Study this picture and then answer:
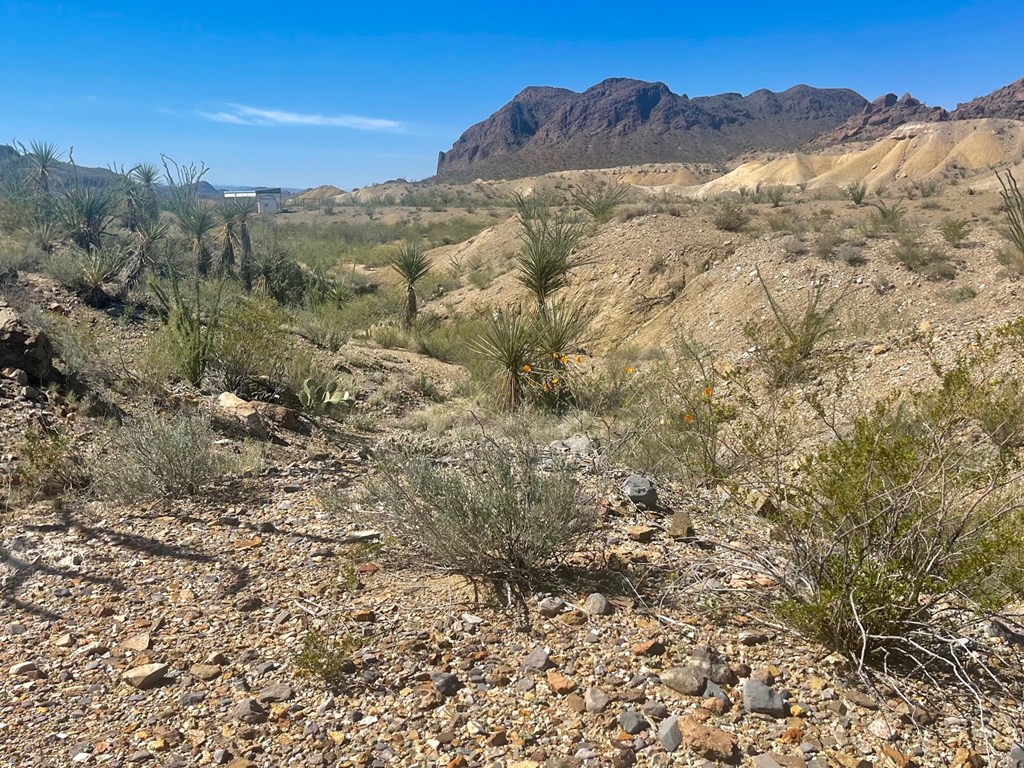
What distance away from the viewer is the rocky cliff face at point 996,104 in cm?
7725

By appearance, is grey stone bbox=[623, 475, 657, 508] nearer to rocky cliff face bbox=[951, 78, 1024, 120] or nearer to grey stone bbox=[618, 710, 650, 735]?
grey stone bbox=[618, 710, 650, 735]

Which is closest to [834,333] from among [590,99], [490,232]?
[490,232]

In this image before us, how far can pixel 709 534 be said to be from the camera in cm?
415

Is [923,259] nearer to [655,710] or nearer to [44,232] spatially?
[655,710]

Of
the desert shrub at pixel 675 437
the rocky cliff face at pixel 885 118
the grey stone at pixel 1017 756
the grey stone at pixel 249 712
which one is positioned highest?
the rocky cliff face at pixel 885 118

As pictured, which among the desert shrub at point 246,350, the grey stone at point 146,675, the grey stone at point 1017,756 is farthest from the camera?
the desert shrub at point 246,350

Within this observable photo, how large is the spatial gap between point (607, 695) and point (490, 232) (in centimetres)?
2212

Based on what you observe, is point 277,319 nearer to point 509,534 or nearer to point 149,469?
point 149,469

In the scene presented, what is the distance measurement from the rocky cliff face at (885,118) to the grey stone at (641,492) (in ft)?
284

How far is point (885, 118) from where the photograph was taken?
289ft

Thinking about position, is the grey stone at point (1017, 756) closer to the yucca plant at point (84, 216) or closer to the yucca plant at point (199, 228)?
the yucca plant at point (84, 216)

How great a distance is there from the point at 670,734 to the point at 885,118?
4089 inches

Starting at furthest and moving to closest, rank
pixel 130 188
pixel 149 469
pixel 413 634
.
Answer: pixel 130 188
pixel 149 469
pixel 413 634

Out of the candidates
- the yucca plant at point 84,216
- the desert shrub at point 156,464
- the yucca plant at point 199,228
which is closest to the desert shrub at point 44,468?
the desert shrub at point 156,464
